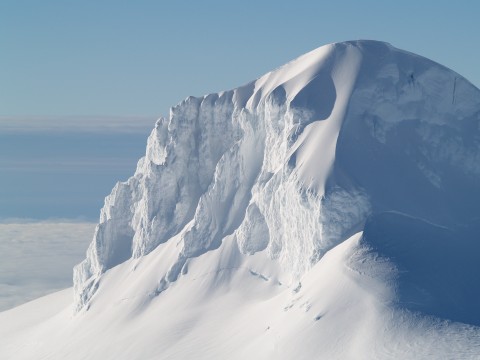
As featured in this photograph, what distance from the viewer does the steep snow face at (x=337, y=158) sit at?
591 feet

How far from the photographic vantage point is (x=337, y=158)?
182m

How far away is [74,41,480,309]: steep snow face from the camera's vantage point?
591 ft

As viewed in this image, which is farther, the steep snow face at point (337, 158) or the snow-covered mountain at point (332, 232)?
the steep snow face at point (337, 158)

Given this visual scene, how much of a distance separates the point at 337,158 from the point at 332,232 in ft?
33.8

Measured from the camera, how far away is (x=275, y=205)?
188 meters

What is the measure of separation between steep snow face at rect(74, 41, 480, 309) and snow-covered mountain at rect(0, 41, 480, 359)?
7.3 inches

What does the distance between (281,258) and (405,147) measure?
2187 cm

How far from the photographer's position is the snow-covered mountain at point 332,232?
546 feet

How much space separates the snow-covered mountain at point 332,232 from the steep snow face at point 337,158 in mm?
185

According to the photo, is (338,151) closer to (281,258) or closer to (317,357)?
(281,258)

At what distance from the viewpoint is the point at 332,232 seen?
580ft

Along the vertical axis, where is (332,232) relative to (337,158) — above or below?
below

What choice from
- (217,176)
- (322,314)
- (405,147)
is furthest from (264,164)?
(322,314)

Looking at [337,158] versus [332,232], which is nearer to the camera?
[332,232]
